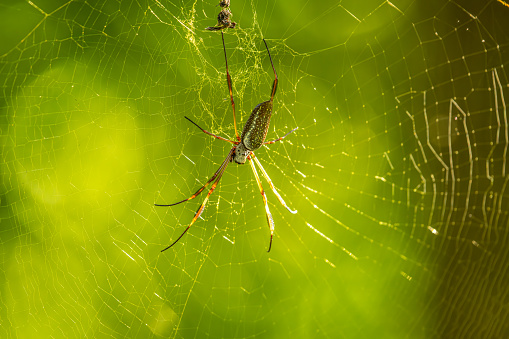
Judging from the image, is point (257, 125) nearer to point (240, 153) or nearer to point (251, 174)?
point (240, 153)

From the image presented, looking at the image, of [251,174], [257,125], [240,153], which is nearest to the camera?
[257,125]

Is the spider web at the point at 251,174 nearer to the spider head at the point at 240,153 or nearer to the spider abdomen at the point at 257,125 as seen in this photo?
the spider head at the point at 240,153

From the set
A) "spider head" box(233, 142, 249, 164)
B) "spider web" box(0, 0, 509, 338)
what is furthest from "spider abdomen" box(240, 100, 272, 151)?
"spider web" box(0, 0, 509, 338)

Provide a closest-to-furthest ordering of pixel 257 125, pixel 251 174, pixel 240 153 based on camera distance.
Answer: pixel 257 125
pixel 240 153
pixel 251 174

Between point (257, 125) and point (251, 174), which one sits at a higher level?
point (257, 125)

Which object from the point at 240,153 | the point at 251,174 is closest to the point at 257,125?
the point at 240,153

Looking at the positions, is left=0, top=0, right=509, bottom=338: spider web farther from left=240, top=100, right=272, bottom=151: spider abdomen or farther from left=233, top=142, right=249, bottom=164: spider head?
left=240, top=100, right=272, bottom=151: spider abdomen

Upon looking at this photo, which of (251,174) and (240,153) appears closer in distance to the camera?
(240,153)
